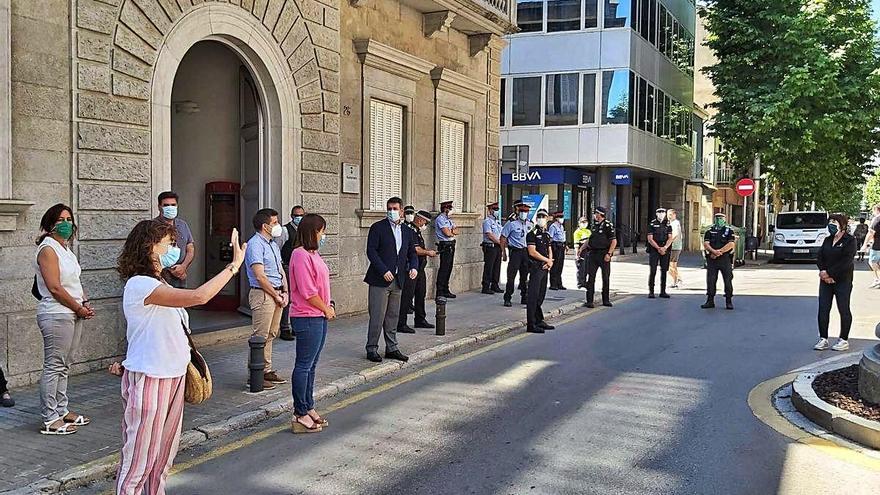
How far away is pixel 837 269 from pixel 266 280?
731 cm

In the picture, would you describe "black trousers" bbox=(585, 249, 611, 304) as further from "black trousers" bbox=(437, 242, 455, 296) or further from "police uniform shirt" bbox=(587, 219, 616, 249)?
"black trousers" bbox=(437, 242, 455, 296)

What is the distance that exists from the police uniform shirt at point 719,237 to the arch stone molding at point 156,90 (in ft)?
26.0

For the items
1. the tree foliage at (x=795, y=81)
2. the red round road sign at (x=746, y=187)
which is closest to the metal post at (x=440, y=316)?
the tree foliage at (x=795, y=81)

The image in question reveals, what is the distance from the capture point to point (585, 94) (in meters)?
28.9

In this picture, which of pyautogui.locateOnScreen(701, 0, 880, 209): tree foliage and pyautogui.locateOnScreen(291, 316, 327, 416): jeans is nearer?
pyautogui.locateOnScreen(291, 316, 327, 416): jeans

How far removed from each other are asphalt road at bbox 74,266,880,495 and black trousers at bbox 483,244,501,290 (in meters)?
5.94

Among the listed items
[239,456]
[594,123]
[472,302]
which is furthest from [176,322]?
[594,123]

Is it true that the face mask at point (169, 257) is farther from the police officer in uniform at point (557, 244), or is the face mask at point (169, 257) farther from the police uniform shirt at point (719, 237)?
the police officer in uniform at point (557, 244)

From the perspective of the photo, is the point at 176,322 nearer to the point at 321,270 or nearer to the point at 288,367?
the point at 321,270

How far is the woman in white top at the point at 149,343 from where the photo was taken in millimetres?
3947

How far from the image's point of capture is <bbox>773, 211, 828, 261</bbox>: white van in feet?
92.0

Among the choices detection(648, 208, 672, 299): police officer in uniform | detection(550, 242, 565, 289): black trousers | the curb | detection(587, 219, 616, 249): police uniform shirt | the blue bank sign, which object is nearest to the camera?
the curb

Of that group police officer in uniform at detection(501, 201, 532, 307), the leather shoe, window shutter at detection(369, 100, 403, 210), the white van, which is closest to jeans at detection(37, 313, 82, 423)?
the leather shoe

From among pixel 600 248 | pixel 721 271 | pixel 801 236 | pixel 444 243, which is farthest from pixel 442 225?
pixel 801 236
